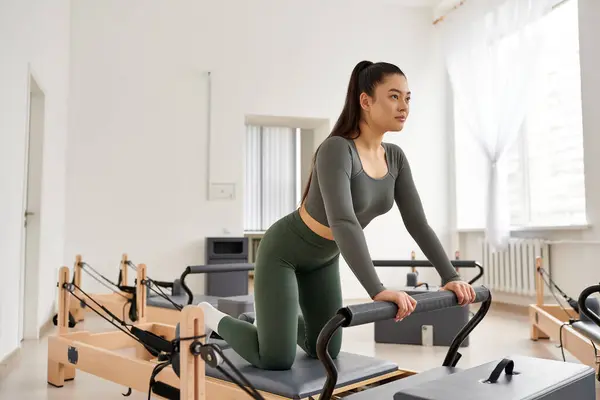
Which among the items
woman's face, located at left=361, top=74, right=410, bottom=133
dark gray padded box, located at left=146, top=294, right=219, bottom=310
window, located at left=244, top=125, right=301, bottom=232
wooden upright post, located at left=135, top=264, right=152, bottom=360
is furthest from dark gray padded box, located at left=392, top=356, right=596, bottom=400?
window, located at left=244, top=125, right=301, bottom=232

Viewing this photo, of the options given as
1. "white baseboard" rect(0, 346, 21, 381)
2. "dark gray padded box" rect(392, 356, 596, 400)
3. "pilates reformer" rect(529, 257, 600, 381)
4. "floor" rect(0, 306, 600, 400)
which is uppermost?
"dark gray padded box" rect(392, 356, 596, 400)

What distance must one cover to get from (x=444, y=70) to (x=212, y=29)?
8.94 feet

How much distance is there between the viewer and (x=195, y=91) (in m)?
5.71

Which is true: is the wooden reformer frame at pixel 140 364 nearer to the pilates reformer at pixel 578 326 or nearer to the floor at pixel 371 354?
the floor at pixel 371 354

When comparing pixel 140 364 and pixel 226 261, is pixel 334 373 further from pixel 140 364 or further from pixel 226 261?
pixel 226 261

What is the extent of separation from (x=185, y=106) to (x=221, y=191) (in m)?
0.95

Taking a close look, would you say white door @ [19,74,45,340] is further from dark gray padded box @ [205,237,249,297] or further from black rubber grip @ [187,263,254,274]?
dark gray padded box @ [205,237,249,297]

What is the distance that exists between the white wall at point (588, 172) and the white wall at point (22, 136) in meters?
4.00

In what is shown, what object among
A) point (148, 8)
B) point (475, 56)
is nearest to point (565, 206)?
point (475, 56)

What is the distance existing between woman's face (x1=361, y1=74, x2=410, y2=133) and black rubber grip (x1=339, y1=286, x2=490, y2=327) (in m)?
0.52

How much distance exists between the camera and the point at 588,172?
427 centimetres

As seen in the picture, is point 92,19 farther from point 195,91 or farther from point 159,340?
point 159,340

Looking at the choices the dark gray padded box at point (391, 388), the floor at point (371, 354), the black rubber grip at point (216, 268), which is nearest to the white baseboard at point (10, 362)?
the floor at point (371, 354)

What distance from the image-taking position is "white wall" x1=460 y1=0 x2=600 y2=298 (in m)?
4.21
